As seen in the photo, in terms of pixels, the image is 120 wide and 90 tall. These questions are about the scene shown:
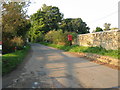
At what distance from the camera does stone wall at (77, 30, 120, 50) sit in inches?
462

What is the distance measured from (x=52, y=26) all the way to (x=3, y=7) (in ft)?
152

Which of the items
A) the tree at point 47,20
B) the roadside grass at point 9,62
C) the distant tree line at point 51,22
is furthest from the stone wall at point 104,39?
the tree at point 47,20

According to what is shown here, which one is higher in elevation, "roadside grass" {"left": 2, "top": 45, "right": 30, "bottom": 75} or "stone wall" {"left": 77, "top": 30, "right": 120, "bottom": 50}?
"stone wall" {"left": 77, "top": 30, "right": 120, "bottom": 50}

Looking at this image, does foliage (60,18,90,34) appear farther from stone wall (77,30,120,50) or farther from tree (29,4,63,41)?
stone wall (77,30,120,50)

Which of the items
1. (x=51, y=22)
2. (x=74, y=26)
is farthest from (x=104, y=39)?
(x=51, y=22)

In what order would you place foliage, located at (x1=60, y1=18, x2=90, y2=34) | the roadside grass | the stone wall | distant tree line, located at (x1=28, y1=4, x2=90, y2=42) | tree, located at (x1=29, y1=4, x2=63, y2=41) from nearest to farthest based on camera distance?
the roadside grass < the stone wall < foliage, located at (x1=60, y1=18, x2=90, y2=34) < distant tree line, located at (x1=28, y1=4, x2=90, y2=42) < tree, located at (x1=29, y1=4, x2=63, y2=41)

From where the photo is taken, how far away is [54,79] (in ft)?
19.8

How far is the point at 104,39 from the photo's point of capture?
13.6 m

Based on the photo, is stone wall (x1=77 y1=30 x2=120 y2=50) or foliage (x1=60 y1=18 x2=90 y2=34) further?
foliage (x1=60 y1=18 x2=90 y2=34)

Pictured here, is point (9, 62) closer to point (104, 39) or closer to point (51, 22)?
point (104, 39)

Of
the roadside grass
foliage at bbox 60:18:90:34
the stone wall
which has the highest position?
foliage at bbox 60:18:90:34

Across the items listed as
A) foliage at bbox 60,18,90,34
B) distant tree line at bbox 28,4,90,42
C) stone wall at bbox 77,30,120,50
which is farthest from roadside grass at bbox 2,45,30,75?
distant tree line at bbox 28,4,90,42

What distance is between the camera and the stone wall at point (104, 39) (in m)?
11.7

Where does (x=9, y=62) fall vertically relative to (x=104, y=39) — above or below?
below
